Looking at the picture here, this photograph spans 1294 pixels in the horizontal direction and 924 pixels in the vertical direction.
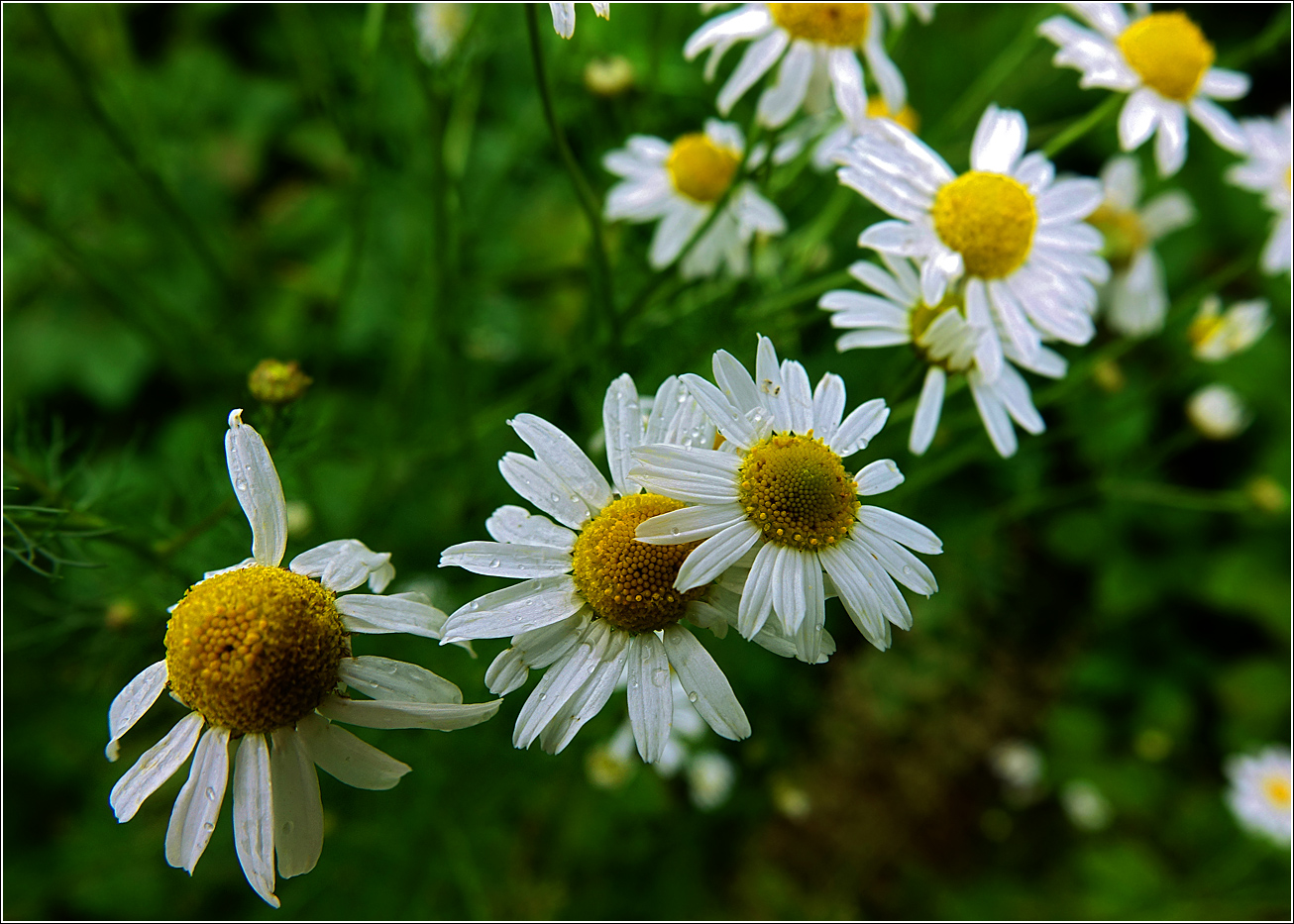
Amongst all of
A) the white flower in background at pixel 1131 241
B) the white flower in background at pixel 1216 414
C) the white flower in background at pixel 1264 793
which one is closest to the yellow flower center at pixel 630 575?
the white flower in background at pixel 1131 241

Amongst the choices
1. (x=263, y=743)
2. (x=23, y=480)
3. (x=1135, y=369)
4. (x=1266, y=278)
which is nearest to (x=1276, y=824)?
(x=1135, y=369)

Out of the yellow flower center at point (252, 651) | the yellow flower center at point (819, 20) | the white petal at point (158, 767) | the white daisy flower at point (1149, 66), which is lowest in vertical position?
the white petal at point (158, 767)

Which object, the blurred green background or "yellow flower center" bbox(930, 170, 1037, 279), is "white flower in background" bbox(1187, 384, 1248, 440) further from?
"yellow flower center" bbox(930, 170, 1037, 279)

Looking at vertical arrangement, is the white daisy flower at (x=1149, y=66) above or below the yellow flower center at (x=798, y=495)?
above

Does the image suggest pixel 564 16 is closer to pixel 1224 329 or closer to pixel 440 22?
pixel 440 22

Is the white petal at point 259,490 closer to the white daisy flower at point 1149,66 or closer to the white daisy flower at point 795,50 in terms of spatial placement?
the white daisy flower at point 795,50

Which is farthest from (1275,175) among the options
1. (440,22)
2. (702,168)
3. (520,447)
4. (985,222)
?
(440,22)

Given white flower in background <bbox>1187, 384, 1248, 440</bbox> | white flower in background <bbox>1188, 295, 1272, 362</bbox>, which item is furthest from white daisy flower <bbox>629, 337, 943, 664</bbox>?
white flower in background <bbox>1187, 384, 1248, 440</bbox>
